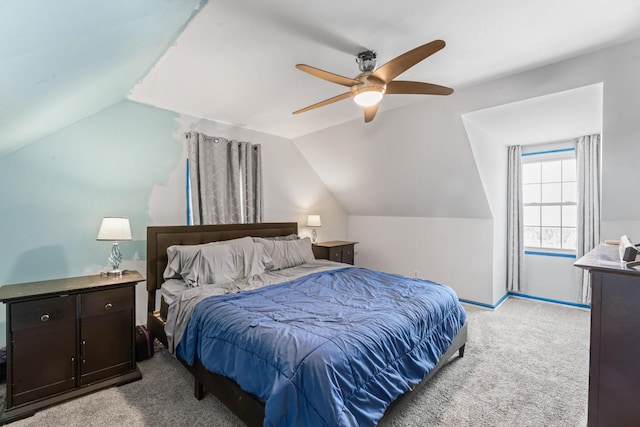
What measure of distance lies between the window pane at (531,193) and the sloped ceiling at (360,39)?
2.71m

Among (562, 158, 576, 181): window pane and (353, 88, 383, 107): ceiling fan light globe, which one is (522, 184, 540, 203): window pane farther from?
(353, 88, 383, 107): ceiling fan light globe

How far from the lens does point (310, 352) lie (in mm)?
1448

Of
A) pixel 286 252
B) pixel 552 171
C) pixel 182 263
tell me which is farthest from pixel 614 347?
pixel 552 171

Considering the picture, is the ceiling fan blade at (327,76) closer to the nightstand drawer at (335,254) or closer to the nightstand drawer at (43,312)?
the nightstand drawer at (43,312)

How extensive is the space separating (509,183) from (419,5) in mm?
3701

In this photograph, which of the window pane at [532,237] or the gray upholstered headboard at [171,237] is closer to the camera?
the gray upholstered headboard at [171,237]

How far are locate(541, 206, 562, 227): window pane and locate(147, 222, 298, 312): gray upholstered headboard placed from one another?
4.25m

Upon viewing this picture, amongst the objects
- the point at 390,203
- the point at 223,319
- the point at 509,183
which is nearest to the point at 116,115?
the point at 223,319

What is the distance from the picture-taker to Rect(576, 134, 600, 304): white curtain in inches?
148

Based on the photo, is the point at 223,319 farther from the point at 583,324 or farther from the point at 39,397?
the point at 583,324

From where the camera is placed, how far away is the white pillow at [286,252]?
341 centimetres

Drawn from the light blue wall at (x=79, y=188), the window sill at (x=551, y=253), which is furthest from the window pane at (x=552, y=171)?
the light blue wall at (x=79, y=188)

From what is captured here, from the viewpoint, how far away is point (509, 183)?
14.5 ft

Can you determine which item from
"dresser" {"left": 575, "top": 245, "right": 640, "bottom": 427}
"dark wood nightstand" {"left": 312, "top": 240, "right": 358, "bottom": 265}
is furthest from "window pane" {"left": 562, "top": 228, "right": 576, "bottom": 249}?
"dresser" {"left": 575, "top": 245, "right": 640, "bottom": 427}
